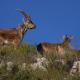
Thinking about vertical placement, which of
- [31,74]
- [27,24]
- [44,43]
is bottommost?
[31,74]

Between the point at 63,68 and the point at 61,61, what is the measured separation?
0.74 m

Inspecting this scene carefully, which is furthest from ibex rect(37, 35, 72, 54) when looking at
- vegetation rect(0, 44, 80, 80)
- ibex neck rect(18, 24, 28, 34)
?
vegetation rect(0, 44, 80, 80)

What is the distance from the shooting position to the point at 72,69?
16094 mm

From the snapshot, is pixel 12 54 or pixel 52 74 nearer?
pixel 52 74

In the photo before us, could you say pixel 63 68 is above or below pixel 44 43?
below

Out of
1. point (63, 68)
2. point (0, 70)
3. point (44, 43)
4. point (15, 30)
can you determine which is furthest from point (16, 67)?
point (15, 30)

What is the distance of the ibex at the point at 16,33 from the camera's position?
25297mm

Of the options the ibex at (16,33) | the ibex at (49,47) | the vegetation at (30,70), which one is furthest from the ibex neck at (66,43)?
the vegetation at (30,70)

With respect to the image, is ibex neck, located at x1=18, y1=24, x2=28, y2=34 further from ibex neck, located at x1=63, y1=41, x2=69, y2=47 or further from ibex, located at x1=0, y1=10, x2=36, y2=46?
ibex neck, located at x1=63, y1=41, x2=69, y2=47

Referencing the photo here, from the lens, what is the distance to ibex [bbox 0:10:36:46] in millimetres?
25297

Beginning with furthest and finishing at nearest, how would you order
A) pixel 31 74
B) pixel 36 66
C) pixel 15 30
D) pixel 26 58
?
pixel 15 30 → pixel 26 58 → pixel 36 66 → pixel 31 74

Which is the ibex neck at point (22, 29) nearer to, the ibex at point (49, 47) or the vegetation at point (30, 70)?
the ibex at point (49, 47)

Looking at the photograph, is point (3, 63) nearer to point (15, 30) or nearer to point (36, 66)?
point (36, 66)

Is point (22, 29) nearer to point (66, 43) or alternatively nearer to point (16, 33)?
point (16, 33)
